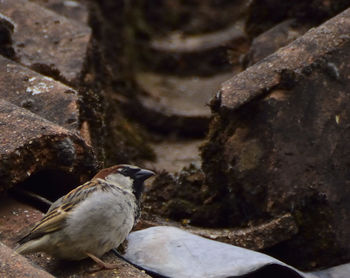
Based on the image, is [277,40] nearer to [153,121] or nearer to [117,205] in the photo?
[153,121]

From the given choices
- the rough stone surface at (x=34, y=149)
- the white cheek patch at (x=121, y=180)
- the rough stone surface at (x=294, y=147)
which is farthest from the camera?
the rough stone surface at (x=294, y=147)

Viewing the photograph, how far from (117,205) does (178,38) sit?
4.68m

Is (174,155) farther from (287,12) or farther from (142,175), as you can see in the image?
(142,175)

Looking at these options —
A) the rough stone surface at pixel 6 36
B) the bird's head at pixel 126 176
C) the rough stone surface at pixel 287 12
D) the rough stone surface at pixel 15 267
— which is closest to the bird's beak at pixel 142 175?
the bird's head at pixel 126 176

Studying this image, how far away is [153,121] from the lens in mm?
5422

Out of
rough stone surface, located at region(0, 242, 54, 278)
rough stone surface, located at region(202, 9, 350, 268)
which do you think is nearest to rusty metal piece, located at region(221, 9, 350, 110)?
rough stone surface, located at region(202, 9, 350, 268)

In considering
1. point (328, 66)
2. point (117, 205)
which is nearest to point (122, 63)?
point (328, 66)

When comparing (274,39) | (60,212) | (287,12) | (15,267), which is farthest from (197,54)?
(15,267)

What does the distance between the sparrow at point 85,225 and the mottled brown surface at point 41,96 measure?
2.12 feet

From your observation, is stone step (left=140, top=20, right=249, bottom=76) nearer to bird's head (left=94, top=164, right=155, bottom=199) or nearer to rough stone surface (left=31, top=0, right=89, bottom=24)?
rough stone surface (left=31, top=0, right=89, bottom=24)

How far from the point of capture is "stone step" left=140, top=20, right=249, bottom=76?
6397 mm

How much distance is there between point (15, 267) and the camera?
2.30 m

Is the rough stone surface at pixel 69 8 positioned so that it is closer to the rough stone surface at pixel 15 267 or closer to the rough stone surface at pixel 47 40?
the rough stone surface at pixel 47 40

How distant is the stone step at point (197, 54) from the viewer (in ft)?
21.0
